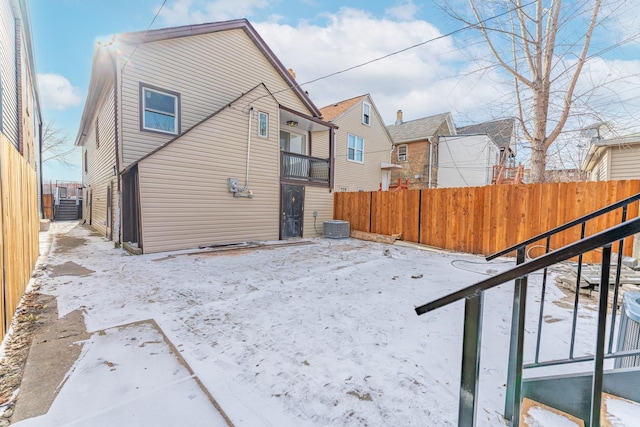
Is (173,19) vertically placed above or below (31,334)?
above

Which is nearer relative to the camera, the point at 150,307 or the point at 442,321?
the point at 442,321

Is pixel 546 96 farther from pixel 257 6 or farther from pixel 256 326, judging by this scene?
pixel 256 326

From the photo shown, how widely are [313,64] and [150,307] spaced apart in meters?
8.23

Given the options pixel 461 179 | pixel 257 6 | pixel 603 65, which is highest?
pixel 257 6

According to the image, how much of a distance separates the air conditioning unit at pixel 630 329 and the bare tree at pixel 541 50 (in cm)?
767

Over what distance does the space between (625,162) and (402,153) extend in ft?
42.1

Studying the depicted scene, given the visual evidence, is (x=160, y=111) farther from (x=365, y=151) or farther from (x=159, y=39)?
(x=365, y=151)

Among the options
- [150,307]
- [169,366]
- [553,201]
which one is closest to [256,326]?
[169,366]

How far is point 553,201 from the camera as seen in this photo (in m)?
6.76

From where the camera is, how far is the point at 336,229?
35.3 ft

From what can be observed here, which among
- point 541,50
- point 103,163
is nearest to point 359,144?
point 541,50

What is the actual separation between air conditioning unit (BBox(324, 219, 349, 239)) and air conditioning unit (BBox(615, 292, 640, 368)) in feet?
29.0

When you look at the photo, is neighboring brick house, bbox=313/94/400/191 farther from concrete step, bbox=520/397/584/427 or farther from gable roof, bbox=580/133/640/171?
concrete step, bbox=520/397/584/427

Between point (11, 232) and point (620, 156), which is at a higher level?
point (620, 156)
